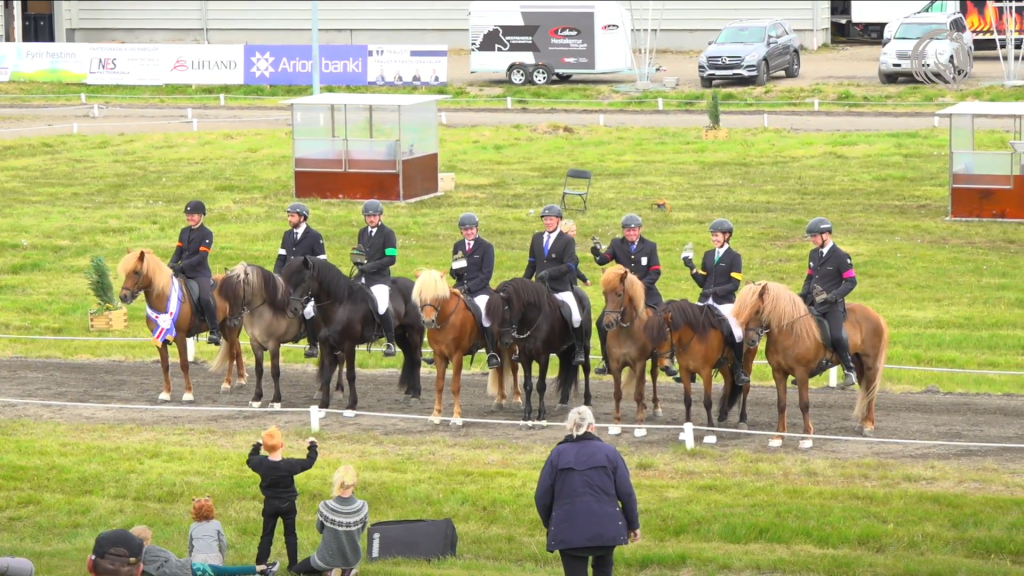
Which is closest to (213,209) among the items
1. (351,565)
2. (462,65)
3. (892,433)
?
(892,433)

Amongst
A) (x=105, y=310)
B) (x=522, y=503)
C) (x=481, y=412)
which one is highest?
(x=105, y=310)

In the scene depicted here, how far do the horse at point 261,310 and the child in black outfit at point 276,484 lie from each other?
5771 millimetres

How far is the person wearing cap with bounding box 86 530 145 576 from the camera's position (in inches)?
342

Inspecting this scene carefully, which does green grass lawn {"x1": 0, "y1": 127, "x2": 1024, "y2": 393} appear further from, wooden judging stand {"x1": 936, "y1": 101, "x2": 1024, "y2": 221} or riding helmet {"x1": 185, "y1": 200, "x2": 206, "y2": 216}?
riding helmet {"x1": 185, "y1": 200, "x2": 206, "y2": 216}

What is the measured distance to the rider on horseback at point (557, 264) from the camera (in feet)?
56.3

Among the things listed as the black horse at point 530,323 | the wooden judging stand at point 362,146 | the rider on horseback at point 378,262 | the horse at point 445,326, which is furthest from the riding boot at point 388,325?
the wooden judging stand at point 362,146

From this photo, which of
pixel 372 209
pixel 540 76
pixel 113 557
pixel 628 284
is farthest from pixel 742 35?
pixel 113 557

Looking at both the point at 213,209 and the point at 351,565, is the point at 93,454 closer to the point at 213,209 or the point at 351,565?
the point at 351,565

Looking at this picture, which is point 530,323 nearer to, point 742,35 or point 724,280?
point 724,280

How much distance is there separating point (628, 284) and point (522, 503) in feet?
11.4

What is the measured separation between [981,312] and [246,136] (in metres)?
24.7

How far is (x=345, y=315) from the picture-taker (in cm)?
1764

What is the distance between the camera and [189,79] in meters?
52.0

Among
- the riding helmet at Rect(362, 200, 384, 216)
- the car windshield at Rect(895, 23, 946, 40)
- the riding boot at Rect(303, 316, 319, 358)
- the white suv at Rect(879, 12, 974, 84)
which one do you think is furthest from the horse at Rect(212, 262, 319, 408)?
the car windshield at Rect(895, 23, 946, 40)
